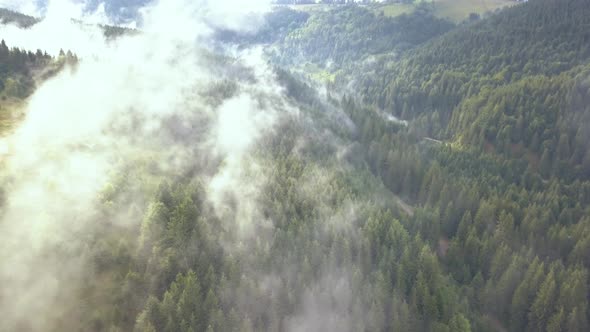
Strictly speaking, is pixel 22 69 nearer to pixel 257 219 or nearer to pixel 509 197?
pixel 257 219

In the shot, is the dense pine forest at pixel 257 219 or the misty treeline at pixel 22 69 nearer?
the dense pine forest at pixel 257 219

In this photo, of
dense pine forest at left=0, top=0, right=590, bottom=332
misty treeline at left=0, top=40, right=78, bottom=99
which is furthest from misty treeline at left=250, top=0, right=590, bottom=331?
misty treeline at left=0, top=40, right=78, bottom=99

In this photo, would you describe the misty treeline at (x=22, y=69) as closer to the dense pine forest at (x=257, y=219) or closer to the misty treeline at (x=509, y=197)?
the dense pine forest at (x=257, y=219)

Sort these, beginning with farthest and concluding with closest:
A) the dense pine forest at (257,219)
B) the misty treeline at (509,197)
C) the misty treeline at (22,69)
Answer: the misty treeline at (22,69), the misty treeline at (509,197), the dense pine forest at (257,219)

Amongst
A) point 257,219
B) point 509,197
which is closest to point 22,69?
point 257,219

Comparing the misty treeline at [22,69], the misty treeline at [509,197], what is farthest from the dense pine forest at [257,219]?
the misty treeline at [22,69]

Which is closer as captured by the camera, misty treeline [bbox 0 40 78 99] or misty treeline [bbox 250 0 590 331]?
misty treeline [bbox 250 0 590 331]

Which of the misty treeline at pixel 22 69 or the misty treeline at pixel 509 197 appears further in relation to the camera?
the misty treeline at pixel 22 69

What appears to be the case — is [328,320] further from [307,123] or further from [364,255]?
[307,123]

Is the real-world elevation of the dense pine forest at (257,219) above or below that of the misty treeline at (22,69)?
below

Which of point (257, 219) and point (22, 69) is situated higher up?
point (22, 69)

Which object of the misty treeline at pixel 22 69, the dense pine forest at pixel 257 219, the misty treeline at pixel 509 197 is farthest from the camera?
the misty treeline at pixel 22 69

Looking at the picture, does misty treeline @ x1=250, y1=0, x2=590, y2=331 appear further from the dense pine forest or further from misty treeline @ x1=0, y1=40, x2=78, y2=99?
misty treeline @ x1=0, y1=40, x2=78, y2=99
